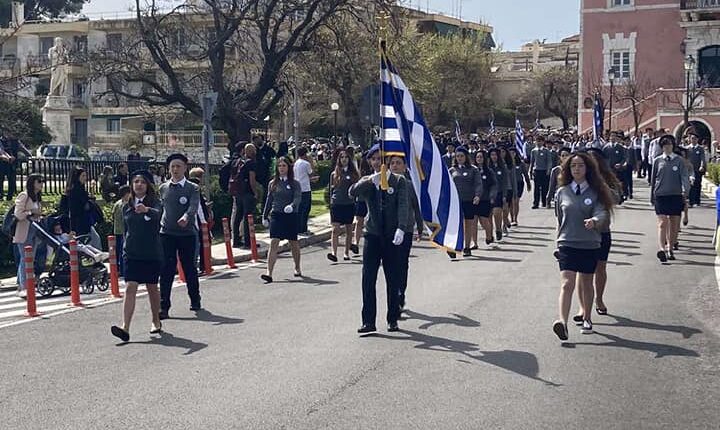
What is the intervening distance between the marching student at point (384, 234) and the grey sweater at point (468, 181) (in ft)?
22.3

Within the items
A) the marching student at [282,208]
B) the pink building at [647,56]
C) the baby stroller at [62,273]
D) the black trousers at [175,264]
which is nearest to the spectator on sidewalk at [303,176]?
the marching student at [282,208]

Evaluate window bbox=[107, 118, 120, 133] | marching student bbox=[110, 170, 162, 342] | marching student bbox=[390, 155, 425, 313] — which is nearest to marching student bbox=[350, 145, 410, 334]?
marching student bbox=[390, 155, 425, 313]

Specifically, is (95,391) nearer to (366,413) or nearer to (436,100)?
(366,413)

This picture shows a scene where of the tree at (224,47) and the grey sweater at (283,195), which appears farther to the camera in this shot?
the tree at (224,47)

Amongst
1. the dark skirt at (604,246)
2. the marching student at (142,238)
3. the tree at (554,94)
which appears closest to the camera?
the marching student at (142,238)

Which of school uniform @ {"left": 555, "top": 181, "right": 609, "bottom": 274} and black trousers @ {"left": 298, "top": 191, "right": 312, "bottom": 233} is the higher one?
school uniform @ {"left": 555, "top": 181, "right": 609, "bottom": 274}

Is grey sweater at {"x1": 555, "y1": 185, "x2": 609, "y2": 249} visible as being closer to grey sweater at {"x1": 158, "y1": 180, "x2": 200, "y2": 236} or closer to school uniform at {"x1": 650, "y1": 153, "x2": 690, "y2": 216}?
grey sweater at {"x1": 158, "y1": 180, "x2": 200, "y2": 236}

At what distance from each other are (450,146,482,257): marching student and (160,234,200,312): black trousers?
6081mm

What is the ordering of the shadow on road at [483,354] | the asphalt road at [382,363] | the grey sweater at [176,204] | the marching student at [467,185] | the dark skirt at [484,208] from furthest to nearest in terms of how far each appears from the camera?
the dark skirt at [484,208]
the marching student at [467,185]
the grey sweater at [176,204]
the shadow on road at [483,354]
the asphalt road at [382,363]

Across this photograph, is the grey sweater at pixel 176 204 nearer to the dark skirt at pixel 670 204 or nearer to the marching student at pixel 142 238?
the marching student at pixel 142 238

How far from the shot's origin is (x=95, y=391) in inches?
330

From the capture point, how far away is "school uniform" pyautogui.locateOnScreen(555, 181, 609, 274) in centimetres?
1016

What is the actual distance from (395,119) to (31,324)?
4.79 meters

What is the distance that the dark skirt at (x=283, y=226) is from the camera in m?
15.0
